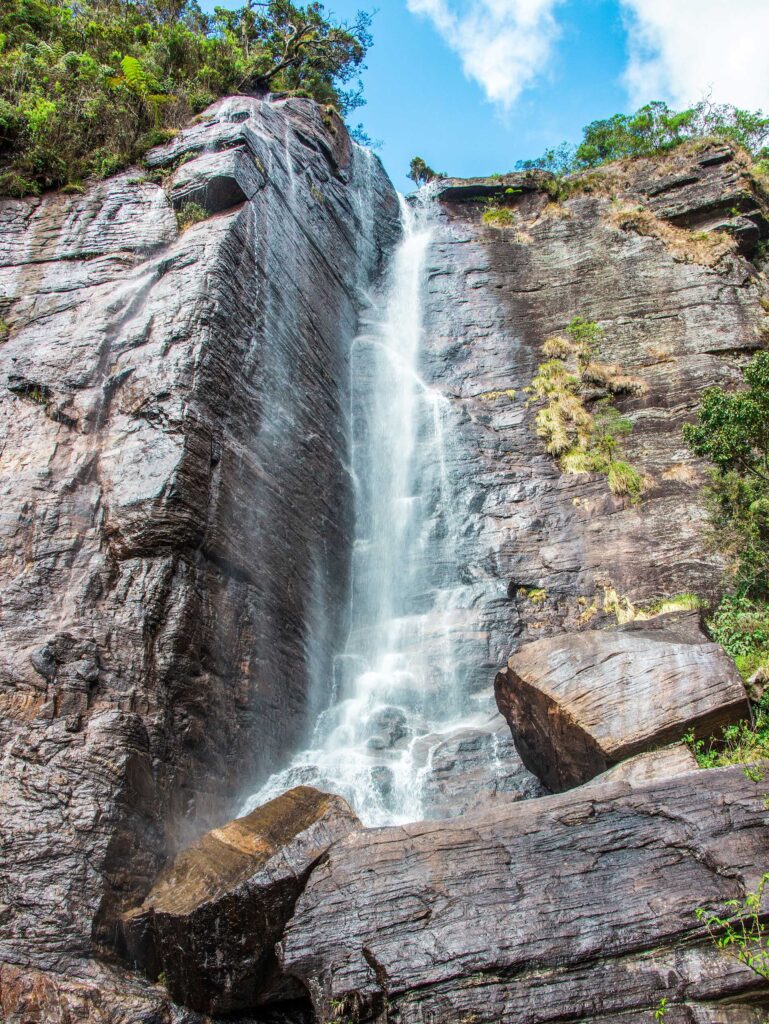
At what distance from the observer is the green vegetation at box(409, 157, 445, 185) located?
27938 millimetres

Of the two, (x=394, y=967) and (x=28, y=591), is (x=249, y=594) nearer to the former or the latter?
(x=28, y=591)

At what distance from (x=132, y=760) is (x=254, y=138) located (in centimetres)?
1375

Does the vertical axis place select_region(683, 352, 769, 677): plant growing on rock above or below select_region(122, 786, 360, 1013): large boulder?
above

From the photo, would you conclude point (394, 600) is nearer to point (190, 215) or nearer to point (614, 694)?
point (614, 694)

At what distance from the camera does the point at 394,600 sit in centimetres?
1385

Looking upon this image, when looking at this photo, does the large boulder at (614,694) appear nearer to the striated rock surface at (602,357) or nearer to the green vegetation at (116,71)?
the striated rock surface at (602,357)

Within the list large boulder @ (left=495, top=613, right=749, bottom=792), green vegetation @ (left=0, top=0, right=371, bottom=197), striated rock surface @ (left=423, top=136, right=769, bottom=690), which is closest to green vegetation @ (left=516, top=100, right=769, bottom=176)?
striated rock surface @ (left=423, top=136, right=769, bottom=690)

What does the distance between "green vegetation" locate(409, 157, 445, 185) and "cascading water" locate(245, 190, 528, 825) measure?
33.4ft

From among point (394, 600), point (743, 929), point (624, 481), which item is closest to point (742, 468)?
point (624, 481)

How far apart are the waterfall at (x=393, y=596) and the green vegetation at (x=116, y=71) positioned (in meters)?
7.35

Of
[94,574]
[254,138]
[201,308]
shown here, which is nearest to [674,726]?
[94,574]

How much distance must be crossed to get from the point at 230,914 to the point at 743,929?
4316mm

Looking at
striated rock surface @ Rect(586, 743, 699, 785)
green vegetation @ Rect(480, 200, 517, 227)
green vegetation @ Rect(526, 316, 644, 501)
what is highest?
green vegetation @ Rect(480, 200, 517, 227)

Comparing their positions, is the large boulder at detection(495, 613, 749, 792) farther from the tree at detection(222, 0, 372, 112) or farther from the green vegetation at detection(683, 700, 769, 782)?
the tree at detection(222, 0, 372, 112)
